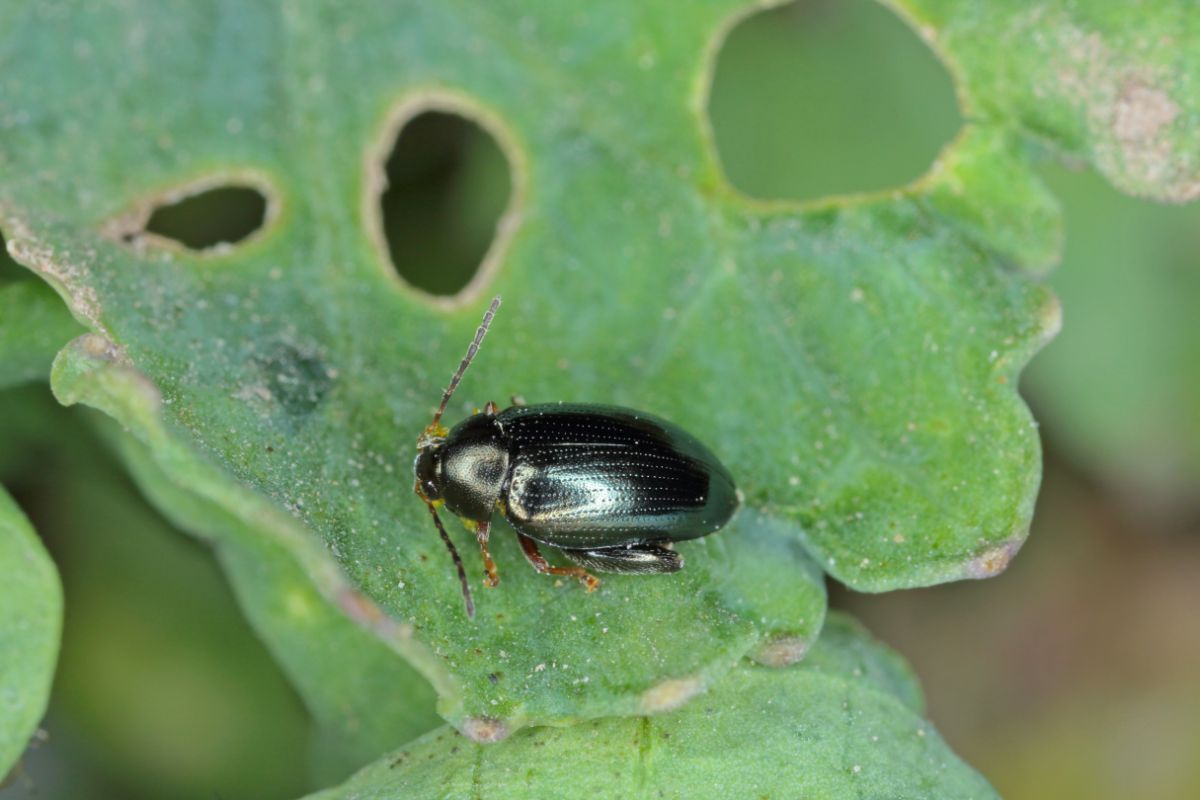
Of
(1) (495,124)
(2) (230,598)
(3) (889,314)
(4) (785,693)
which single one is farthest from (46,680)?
(3) (889,314)

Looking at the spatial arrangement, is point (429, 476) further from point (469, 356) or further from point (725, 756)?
point (725, 756)

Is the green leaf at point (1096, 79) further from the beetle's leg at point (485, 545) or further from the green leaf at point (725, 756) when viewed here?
the beetle's leg at point (485, 545)

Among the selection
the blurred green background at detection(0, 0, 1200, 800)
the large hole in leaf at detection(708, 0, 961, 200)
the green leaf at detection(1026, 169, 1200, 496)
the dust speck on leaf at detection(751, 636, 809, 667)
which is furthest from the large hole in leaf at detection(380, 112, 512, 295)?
the green leaf at detection(1026, 169, 1200, 496)

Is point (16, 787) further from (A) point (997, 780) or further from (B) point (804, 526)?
(A) point (997, 780)

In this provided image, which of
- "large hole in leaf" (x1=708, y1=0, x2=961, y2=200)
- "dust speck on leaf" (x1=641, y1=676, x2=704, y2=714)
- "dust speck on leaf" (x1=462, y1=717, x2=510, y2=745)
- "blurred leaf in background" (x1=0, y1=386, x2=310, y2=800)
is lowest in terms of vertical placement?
"blurred leaf in background" (x1=0, y1=386, x2=310, y2=800)

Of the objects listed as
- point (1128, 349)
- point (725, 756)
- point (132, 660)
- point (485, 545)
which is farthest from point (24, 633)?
point (1128, 349)

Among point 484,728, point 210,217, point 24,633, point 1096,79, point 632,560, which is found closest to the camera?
point 484,728

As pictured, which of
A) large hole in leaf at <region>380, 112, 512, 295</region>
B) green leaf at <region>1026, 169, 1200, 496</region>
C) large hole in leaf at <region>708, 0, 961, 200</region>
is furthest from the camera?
green leaf at <region>1026, 169, 1200, 496</region>

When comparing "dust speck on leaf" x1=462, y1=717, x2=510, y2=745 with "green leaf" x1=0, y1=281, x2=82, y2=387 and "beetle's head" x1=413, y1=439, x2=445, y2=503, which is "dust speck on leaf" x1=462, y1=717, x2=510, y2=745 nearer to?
"beetle's head" x1=413, y1=439, x2=445, y2=503
